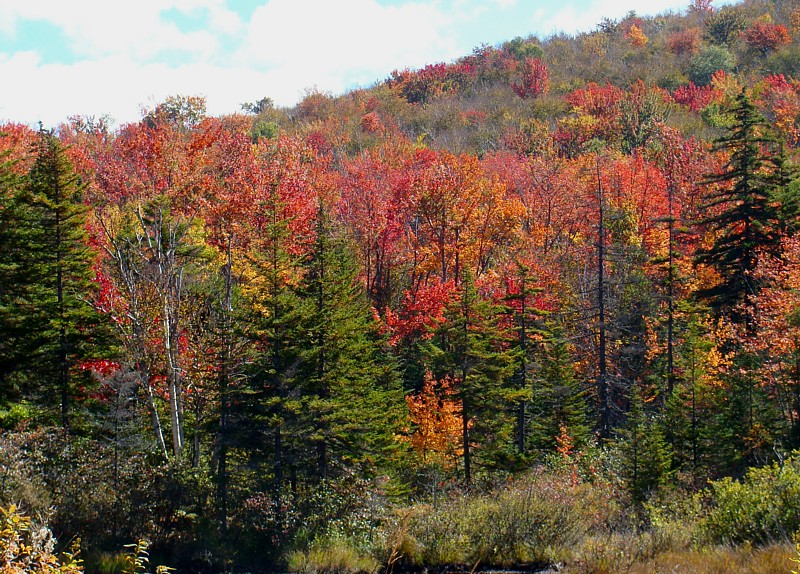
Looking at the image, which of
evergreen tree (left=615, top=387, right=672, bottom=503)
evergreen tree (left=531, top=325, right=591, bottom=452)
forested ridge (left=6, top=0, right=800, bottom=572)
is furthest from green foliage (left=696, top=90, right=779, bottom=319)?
evergreen tree (left=615, top=387, right=672, bottom=503)

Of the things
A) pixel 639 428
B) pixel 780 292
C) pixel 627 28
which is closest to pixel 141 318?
pixel 639 428

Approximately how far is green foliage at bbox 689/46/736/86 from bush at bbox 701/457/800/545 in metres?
78.8

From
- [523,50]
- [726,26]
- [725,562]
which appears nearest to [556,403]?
[725,562]

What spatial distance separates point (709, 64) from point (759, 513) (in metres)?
81.2

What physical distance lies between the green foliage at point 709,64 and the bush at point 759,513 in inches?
3103

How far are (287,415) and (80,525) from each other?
6.48 m

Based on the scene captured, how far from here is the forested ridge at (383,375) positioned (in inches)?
722

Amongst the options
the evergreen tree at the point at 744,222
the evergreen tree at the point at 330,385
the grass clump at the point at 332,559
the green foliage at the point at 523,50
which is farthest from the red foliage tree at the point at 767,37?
the grass clump at the point at 332,559

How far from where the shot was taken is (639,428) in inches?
921

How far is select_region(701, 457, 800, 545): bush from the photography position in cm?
1217

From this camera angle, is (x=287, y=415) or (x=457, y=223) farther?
(x=457, y=223)

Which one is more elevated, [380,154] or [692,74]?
[692,74]

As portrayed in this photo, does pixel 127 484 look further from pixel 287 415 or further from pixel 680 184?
pixel 680 184

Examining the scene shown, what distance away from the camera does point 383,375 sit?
31.0 m
